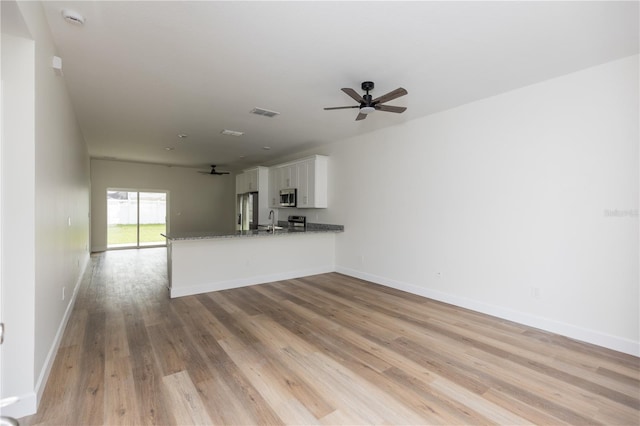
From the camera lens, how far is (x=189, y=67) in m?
3.03

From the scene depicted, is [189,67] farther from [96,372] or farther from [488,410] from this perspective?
[488,410]

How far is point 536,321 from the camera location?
3404 millimetres

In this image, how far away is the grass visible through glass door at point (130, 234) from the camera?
9.16 meters

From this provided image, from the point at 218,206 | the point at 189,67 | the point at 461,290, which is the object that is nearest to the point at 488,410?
the point at 461,290

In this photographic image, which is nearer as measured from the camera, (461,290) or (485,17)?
(485,17)

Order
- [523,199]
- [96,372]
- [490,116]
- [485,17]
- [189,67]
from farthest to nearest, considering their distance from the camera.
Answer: [490,116]
[523,199]
[189,67]
[96,372]
[485,17]

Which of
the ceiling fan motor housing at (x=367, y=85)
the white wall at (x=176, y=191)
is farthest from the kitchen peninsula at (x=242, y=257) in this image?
the white wall at (x=176, y=191)

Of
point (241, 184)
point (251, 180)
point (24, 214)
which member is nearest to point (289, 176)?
point (251, 180)

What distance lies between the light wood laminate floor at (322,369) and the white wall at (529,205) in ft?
1.33

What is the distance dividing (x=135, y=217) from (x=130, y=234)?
541 millimetres

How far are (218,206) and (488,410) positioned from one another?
32.6ft

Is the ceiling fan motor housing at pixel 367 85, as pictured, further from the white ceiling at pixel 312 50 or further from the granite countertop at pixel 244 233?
the granite countertop at pixel 244 233

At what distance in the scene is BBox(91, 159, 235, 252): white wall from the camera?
880cm

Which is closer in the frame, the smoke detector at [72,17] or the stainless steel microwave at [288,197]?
the smoke detector at [72,17]
